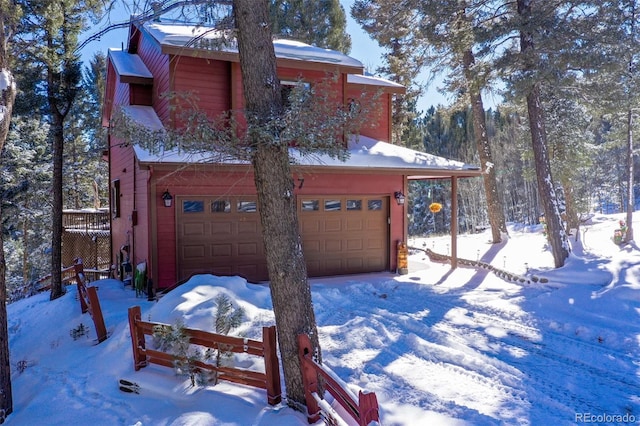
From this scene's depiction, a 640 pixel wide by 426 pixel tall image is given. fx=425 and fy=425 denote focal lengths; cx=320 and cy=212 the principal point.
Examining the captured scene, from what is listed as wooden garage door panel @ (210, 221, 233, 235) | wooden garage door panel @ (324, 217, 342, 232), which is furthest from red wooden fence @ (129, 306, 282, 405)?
wooden garage door panel @ (324, 217, 342, 232)

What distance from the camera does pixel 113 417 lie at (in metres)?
3.93

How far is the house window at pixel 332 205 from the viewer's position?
31.9ft

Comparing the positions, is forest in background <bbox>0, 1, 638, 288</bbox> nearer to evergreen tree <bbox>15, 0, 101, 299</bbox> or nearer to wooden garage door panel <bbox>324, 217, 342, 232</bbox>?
evergreen tree <bbox>15, 0, 101, 299</bbox>

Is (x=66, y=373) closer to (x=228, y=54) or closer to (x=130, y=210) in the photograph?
(x=130, y=210)

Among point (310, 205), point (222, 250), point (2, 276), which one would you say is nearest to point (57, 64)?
point (222, 250)

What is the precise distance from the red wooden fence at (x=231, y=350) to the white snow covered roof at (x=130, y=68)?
664cm

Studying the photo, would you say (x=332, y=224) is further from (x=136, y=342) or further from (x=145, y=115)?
(x=136, y=342)

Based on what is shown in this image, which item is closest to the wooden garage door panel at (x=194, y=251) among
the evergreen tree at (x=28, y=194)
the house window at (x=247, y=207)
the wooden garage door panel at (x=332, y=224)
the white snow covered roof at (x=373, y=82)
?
the house window at (x=247, y=207)

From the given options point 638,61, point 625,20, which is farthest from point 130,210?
point 638,61

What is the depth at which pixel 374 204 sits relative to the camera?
10344 mm

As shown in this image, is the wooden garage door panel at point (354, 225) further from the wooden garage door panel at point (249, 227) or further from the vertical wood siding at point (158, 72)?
the vertical wood siding at point (158, 72)

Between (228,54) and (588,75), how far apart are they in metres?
8.12

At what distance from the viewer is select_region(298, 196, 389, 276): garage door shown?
378 inches

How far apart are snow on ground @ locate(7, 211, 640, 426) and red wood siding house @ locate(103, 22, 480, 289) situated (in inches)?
45.9
